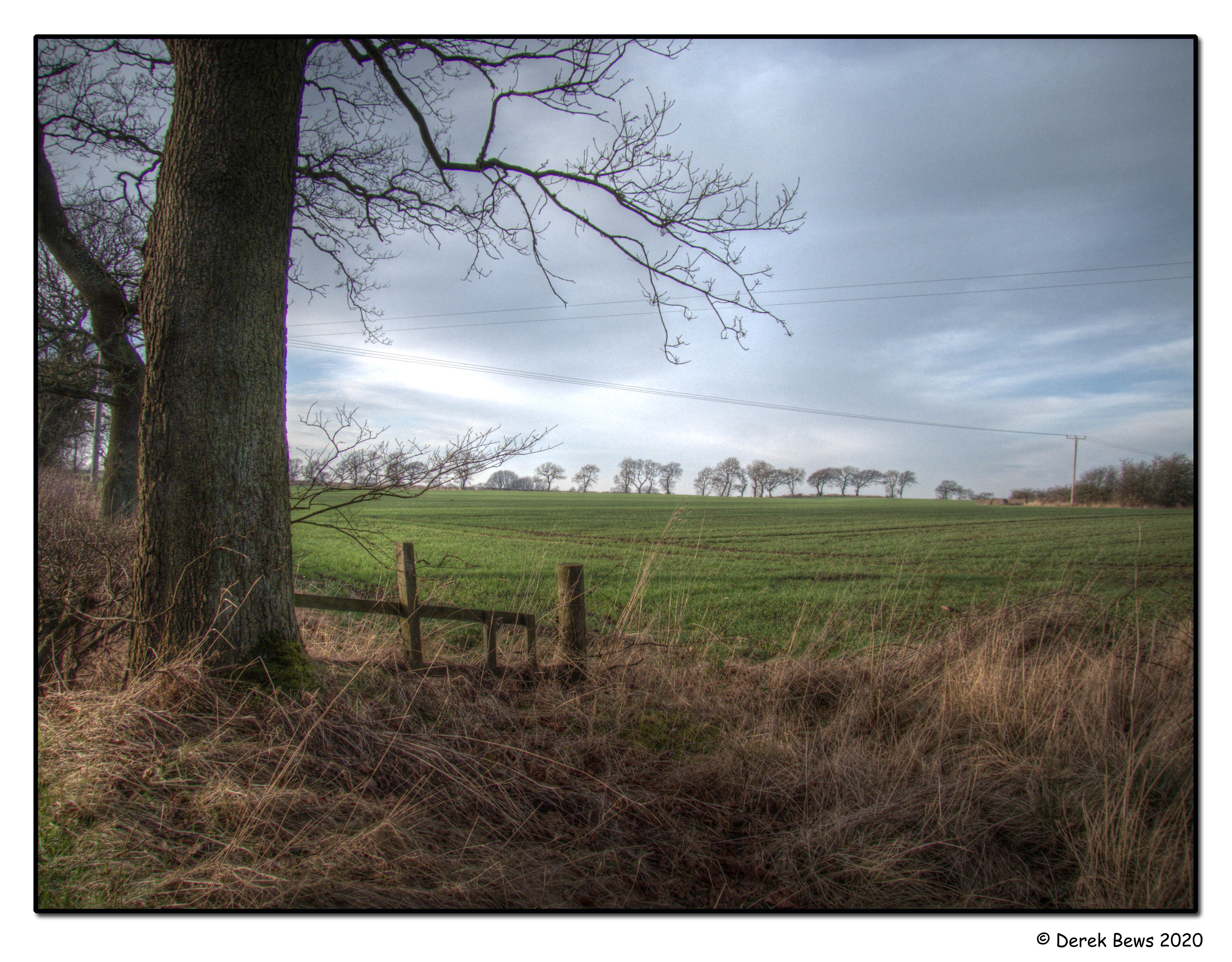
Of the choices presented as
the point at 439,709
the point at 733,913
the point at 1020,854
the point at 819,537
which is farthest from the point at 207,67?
the point at 819,537

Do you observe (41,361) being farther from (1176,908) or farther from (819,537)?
(819,537)

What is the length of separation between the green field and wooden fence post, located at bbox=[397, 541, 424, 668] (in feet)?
0.40

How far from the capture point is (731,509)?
34219 mm

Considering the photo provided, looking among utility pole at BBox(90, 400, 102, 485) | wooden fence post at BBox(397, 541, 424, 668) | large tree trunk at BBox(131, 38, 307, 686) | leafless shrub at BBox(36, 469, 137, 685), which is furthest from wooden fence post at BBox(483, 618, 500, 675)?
utility pole at BBox(90, 400, 102, 485)

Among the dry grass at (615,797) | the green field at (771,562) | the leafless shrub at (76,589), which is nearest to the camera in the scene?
the dry grass at (615,797)

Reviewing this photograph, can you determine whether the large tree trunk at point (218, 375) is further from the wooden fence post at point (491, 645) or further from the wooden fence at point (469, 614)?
the wooden fence post at point (491, 645)

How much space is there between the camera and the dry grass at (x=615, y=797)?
2311 millimetres

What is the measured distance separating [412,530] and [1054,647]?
742 inches

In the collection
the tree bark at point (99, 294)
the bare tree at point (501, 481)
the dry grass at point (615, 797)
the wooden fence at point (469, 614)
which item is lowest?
the dry grass at point (615, 797)

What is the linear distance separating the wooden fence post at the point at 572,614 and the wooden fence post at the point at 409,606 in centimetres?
115

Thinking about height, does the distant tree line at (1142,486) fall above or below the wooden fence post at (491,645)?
above

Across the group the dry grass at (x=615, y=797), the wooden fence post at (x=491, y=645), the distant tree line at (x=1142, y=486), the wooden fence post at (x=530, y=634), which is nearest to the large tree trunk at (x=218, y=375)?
the dry grass at (x=615, y=797)

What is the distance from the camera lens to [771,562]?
1623 cm

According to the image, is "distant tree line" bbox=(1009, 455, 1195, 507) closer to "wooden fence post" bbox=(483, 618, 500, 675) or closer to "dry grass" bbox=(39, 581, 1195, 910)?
"dry grass" bbox=(39, 581, 1195, 910)
